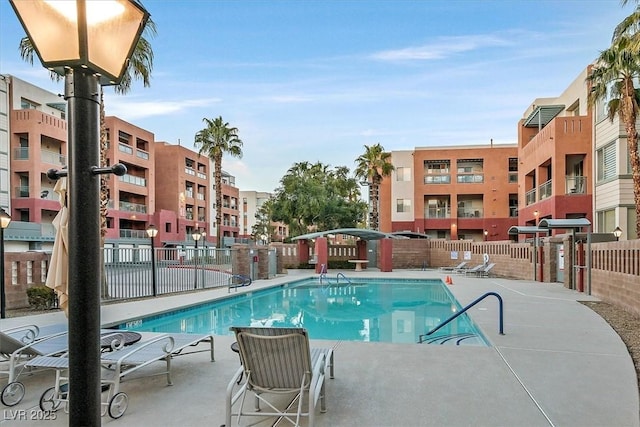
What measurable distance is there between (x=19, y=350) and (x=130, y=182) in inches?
1408

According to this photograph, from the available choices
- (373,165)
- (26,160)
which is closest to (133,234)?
(26,160)

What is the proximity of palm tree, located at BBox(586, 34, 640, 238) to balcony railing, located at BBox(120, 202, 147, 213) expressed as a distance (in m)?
35.5

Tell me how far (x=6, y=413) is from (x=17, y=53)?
1280 cm

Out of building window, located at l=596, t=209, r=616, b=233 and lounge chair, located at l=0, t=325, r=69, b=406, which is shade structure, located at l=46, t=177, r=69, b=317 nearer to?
lounge chair, located at l=0, t=325, r=69, b=406

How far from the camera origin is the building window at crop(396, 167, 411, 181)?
38.8 m

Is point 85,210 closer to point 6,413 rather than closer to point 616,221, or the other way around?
point 6,413

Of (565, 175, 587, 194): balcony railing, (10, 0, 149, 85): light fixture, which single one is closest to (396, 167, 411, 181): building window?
(565, 175, 587, 194): balcony railing

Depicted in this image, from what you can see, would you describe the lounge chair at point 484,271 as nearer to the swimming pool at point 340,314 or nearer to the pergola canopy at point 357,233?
the swimming pool at point 340,314

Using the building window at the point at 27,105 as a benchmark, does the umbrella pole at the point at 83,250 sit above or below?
below

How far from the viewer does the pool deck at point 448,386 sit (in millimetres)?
3896

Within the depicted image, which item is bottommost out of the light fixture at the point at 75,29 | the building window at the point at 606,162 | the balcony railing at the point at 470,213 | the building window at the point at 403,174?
the balcony railing at the point at 470,213

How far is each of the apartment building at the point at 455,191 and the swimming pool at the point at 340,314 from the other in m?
20.0

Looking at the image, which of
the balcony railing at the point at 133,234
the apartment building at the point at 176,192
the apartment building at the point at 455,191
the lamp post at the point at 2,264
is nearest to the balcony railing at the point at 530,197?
the apartment building at the point at 455,191

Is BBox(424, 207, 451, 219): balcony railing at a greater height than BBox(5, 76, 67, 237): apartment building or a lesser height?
lesser
